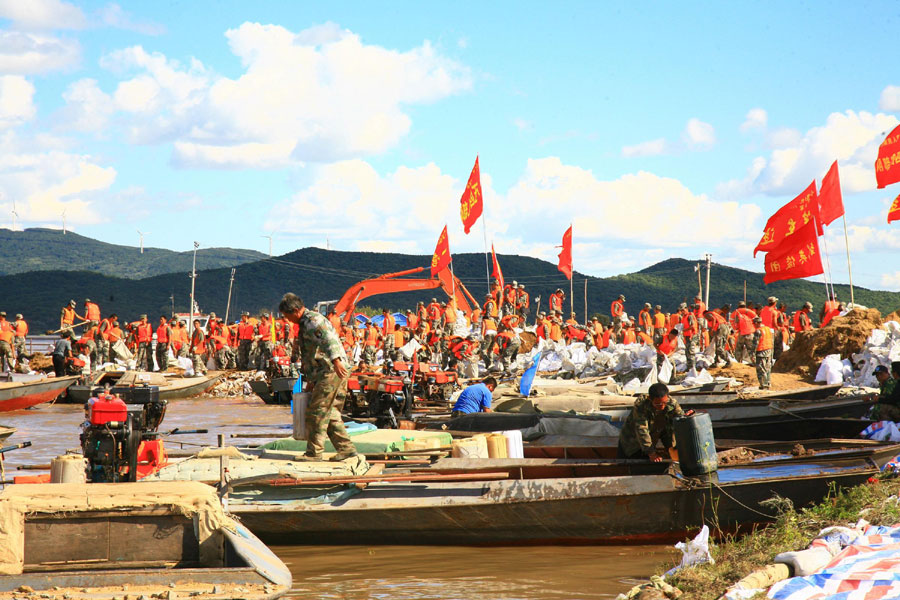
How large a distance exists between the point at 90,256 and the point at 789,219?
→ 150714 millimetres

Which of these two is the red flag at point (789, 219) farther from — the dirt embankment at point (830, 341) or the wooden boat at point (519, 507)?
the wooden boat at point (519, 507)

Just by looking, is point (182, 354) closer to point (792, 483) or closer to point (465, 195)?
point (465, 195)

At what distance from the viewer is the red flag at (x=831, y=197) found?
64.5ft

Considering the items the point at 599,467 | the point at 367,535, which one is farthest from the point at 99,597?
the point at 599,467

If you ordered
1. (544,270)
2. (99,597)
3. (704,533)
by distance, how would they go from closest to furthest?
(99,597) < (704,533) < (544,270)

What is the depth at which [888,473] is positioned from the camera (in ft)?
26.3

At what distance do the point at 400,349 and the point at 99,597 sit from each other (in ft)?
70.3

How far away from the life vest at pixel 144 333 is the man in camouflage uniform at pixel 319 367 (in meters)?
20.0

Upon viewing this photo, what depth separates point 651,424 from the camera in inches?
339

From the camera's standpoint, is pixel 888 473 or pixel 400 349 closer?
pixel 888 473

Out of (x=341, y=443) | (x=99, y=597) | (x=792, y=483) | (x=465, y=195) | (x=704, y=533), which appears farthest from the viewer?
(x=465, y=195)

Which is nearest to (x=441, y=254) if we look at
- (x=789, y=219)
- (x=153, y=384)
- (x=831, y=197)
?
(x=153, y=384)

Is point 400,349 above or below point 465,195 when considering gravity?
below

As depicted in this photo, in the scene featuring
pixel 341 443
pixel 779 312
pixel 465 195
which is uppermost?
pixel 465 195
